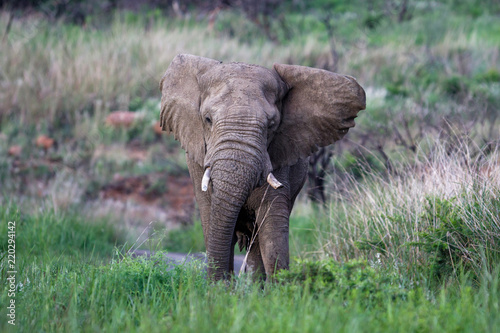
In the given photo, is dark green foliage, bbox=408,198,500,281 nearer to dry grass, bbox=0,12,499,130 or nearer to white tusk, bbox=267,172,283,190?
white tusk, bbox=267,172,283,190

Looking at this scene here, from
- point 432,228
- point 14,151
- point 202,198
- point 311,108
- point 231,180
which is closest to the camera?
point 231,180

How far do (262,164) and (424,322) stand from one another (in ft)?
6.29

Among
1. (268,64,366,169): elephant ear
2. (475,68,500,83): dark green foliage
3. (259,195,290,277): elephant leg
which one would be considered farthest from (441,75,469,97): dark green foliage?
(259,195,290,277): elephant leg

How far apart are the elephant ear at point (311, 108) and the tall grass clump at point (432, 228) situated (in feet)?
3.32

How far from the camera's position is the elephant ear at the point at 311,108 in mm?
5957

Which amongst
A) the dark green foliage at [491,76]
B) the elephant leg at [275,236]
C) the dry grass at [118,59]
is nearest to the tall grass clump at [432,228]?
the elephant leg at [275,236]

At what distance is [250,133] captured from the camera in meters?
5.09

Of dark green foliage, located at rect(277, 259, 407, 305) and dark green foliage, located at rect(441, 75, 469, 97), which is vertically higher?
dark green foliage, located at rect(277, 259, 407, 305)

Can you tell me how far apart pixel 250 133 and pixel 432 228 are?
70.5 inches

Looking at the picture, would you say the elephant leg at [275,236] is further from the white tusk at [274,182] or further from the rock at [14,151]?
the rock at [14,151]

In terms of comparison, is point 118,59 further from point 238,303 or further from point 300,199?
point 238,303

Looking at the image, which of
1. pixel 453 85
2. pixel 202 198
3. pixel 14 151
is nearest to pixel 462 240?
pixel 202 198

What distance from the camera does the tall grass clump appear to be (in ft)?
17.9

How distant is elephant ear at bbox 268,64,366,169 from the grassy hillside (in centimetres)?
102
